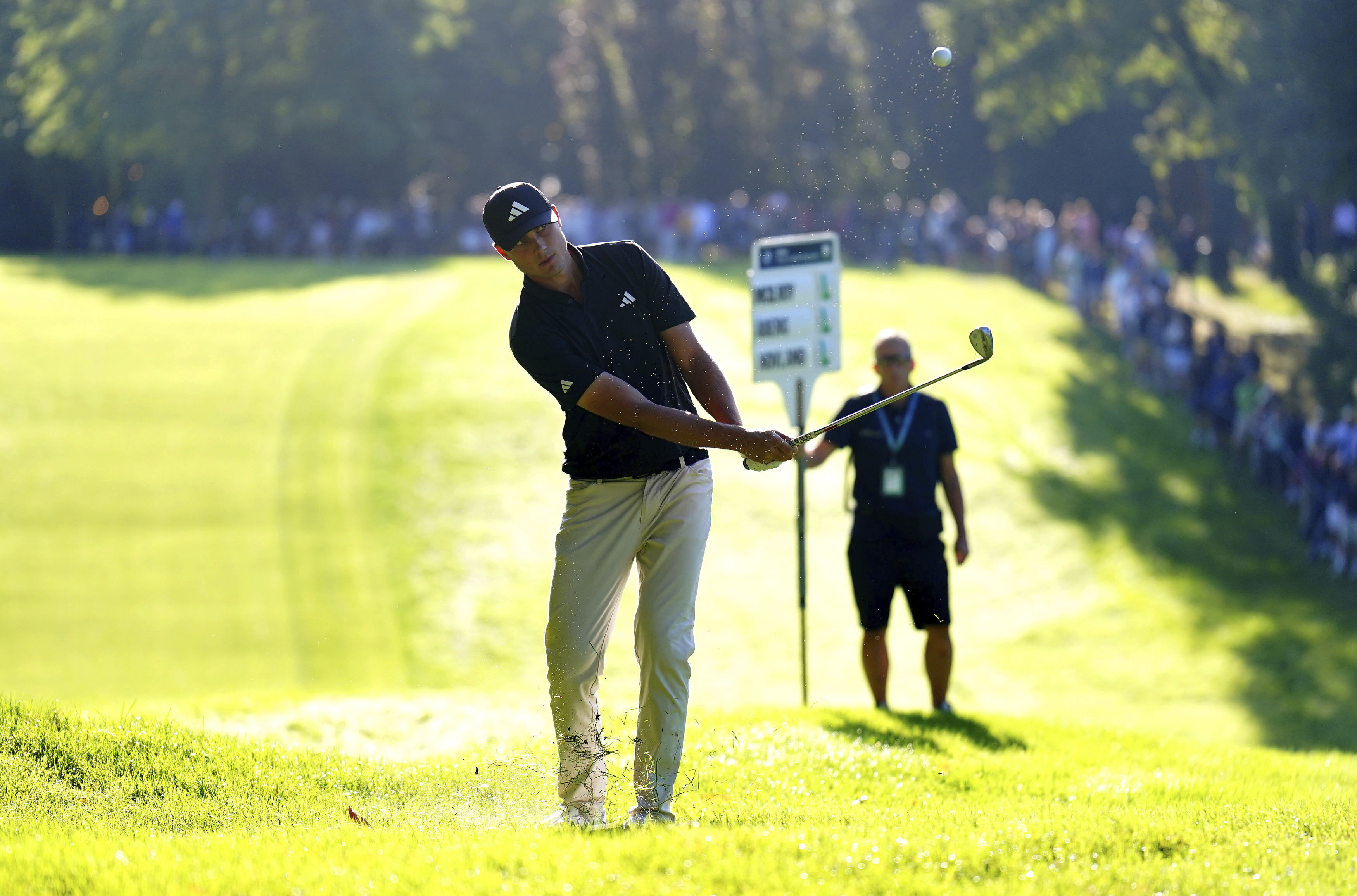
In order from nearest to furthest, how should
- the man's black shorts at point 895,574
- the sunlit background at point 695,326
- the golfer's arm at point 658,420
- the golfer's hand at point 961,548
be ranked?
the golfer's arm at point 658,420 → the man's black shorts at point 895,574 → the golfer's hand at point 961,548 → the sunlit background at point 695,326

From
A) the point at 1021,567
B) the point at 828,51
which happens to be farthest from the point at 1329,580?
the point at 828,51

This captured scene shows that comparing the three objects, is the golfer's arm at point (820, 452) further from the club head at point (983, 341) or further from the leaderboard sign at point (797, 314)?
the club head at point (983, 341)

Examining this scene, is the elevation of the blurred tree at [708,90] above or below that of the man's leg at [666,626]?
above

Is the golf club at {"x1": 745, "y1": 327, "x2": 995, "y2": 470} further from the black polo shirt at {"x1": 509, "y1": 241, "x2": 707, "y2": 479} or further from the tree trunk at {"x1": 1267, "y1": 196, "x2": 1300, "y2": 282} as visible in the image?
the tree trunk at {"x1": 1267, "y1": 196, "x2": 1300, "y2": 282}

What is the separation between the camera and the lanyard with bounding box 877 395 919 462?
9461mm

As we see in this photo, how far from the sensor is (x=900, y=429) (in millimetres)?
9523

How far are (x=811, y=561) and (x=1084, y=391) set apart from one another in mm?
10353

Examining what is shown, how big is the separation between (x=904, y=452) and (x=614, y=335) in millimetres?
3910

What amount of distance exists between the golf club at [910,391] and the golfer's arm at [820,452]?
10.7ft

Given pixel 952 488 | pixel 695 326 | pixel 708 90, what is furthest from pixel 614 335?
pixel 708 90

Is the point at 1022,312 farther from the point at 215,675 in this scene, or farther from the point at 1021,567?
the point at 215,675

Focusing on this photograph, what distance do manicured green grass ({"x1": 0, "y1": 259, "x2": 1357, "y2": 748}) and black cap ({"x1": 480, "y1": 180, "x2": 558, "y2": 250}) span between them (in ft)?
19.1

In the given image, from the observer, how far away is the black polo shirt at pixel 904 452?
9.34 metres

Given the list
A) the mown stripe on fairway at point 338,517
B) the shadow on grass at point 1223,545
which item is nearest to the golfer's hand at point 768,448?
the mown stripe on fairway at point 338,517
